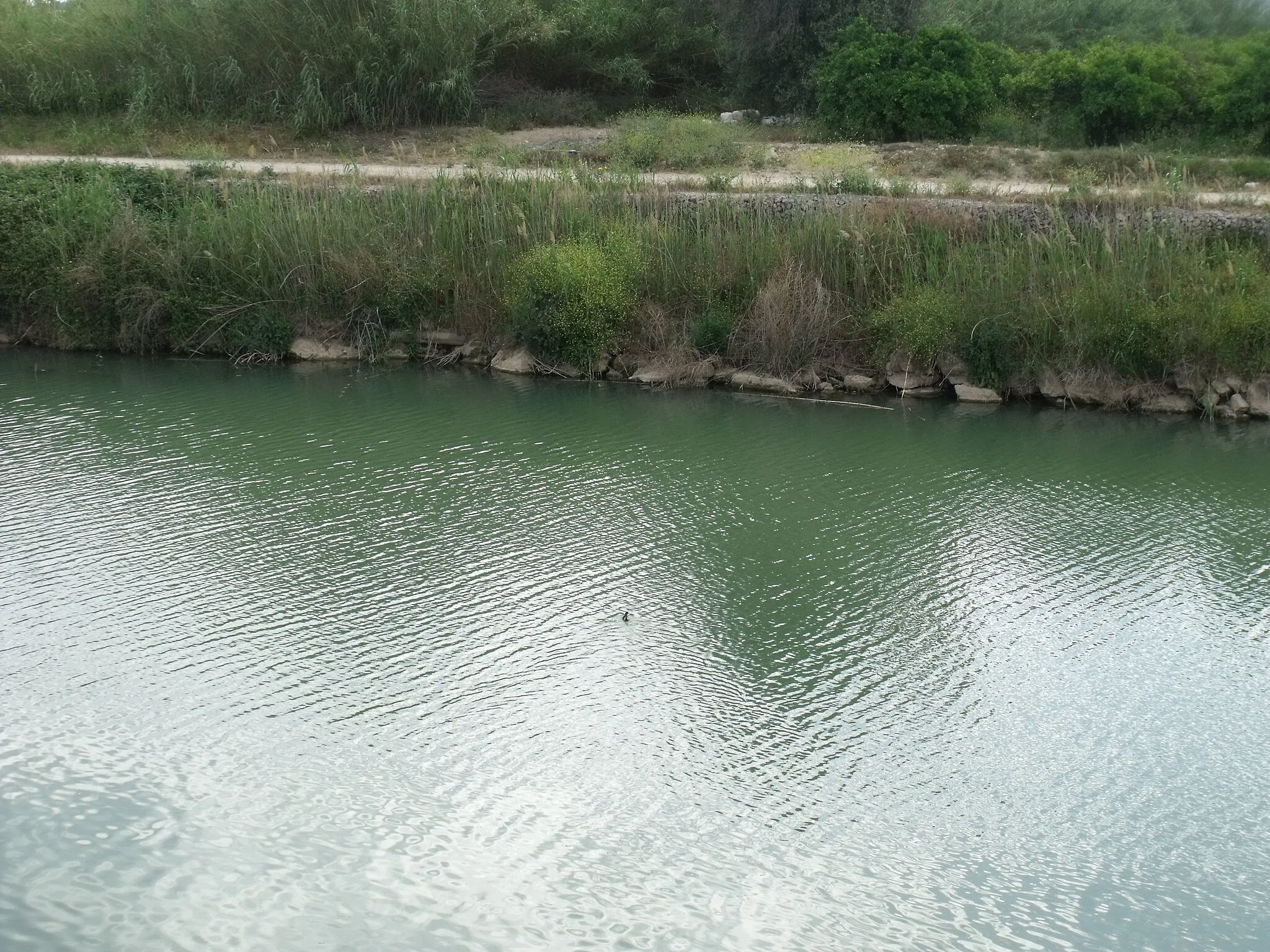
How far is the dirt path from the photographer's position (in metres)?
16.0

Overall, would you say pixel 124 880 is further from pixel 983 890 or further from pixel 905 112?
pixel 905 112

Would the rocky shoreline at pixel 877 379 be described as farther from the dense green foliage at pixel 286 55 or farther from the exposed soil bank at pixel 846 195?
the dense green foliage at pixel 286 55

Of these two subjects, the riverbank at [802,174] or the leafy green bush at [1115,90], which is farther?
the leafy green bush at [1115,90]

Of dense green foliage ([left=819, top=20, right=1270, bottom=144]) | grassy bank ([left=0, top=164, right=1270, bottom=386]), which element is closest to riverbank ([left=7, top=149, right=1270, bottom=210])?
grassy bank ([left=0, top=164, right=1270, bottom=386])

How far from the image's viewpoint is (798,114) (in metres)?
23.0

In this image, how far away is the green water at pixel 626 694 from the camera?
18.6 ft

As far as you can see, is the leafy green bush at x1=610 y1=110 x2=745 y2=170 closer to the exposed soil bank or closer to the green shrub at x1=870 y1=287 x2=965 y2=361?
the exposed soil bank

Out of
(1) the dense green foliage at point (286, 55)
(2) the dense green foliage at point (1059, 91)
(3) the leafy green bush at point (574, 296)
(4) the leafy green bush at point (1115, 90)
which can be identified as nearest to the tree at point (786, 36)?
(2) the dense green foliage at point (1059, 91)

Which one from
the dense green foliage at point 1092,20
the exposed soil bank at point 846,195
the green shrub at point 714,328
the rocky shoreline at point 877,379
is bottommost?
the rocky shoreline at point 877,379

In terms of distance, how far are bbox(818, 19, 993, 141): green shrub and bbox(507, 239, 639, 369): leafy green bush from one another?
6.95 metres

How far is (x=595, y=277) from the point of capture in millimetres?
14961

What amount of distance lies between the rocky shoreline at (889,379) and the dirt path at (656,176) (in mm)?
2433

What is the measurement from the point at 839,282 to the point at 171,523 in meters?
8.05

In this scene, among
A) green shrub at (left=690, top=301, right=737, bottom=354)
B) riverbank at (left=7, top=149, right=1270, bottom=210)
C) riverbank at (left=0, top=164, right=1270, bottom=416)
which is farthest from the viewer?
riverbank at (left=7, top=149, right=1270, bottom=210)
